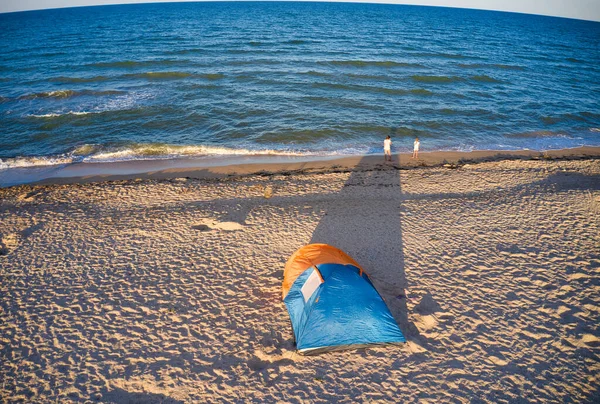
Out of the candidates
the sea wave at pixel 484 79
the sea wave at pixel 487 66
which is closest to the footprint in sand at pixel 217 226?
the sea wave at pixel 484 79

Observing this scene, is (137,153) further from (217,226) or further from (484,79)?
(484,79)

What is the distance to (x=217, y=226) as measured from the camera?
501 inches

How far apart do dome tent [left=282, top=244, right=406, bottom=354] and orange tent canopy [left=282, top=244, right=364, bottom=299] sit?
9cm

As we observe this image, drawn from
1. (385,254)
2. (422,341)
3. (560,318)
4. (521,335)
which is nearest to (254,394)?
(422,341)

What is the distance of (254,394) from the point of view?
7.28 meters

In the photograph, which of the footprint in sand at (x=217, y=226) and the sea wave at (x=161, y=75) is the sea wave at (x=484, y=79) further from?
the footprint in sand at (x=217, y=226)

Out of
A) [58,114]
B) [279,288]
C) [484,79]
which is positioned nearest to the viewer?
[279,288]

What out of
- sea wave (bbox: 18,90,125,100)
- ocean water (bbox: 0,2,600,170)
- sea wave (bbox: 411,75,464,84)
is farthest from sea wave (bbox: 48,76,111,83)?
sea wave (bbox: 411,75,464,84)

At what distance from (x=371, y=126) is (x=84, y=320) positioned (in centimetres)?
1950

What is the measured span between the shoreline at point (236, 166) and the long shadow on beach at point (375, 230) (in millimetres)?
2164

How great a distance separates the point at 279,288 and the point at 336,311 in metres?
2.48

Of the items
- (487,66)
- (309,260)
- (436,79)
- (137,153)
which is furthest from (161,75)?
(487,66)

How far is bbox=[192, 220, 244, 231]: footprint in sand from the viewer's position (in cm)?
1258

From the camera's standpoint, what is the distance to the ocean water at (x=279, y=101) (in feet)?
68.4
